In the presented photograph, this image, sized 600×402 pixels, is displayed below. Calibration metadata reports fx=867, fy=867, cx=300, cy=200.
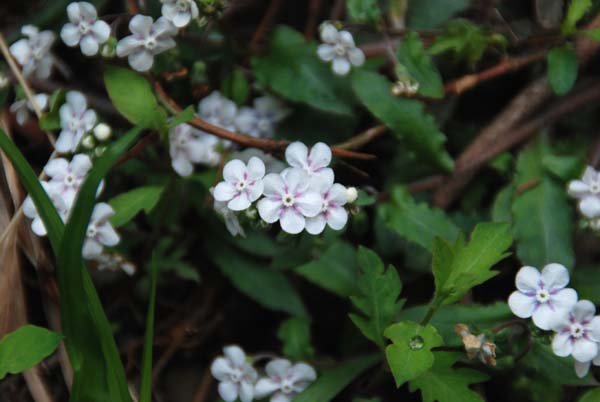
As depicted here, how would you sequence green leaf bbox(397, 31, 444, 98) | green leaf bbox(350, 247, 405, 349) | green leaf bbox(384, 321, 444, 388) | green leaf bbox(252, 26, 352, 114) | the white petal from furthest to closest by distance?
green leaf bbox(252, 26, 352, 114) < green leaf bbox(397, 31, 444, 98) < green leaf bbox(350, 247, 405, 349) < the white petal < green leaf bbox(384, 321, 444, 388)

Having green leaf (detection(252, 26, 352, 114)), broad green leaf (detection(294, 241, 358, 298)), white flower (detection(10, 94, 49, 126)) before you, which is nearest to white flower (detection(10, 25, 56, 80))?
white flower (detection(10, 94, 49, 126))

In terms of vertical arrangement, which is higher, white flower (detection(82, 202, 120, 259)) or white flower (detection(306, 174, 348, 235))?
white flower (detection(306, 174, 348, 235))

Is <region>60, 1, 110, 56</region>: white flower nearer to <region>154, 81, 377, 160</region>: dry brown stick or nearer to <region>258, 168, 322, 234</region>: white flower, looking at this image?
<region>154, 81, 377, 160</region>: dry brown stick

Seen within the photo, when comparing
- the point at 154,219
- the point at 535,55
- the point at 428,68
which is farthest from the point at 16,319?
the point at 535,55

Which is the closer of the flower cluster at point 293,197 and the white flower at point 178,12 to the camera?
the flower cluster at point 293,197

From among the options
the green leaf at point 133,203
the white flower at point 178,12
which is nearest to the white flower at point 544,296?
the green leaf at point 133,203

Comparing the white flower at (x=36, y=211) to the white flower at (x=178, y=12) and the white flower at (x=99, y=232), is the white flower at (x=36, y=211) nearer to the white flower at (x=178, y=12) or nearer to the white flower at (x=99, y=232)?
the white flower at (x=99, y=232)

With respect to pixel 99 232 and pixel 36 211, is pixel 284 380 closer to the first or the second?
pixel 99 232

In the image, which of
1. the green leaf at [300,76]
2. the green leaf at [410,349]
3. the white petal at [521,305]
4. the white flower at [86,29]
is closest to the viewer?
the green leaf at [410,349]
